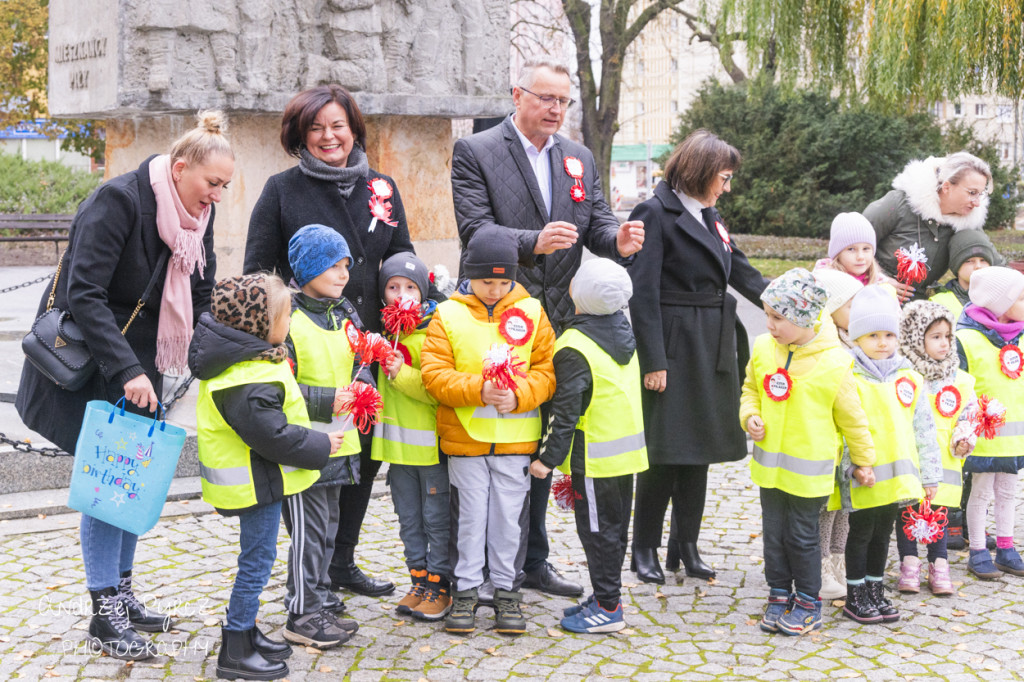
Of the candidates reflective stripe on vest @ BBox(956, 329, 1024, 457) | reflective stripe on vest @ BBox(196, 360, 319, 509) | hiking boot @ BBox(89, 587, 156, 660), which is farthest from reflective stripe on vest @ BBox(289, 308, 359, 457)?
reflective stripe on vest @ BBox(956, 329, 1024, 457)

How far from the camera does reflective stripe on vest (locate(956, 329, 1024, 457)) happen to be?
5078mm

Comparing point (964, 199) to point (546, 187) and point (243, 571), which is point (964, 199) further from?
point (243, 571)

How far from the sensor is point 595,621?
4.27m

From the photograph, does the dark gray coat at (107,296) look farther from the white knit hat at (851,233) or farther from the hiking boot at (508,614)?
the white knit hat at (851,233)

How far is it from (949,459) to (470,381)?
7.42ft

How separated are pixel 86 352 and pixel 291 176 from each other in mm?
1038

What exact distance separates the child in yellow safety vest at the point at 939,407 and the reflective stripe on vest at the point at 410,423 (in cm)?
210

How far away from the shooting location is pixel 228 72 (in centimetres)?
662

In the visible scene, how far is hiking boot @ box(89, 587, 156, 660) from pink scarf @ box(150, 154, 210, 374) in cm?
84

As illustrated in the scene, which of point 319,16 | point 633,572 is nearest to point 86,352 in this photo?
point 633,572

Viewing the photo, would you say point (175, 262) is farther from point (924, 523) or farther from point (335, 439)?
point (924, 523)

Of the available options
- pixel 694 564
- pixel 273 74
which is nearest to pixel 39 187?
pixel 273 74

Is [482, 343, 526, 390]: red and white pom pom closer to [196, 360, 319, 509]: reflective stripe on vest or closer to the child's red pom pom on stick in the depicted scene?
[196, 360, 319, 509]: reflective stripe on vest

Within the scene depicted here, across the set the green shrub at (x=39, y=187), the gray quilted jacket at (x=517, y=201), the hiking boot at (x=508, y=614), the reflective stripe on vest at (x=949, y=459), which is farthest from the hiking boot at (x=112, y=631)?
the green shrub at (x=39, y=187)
